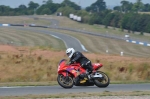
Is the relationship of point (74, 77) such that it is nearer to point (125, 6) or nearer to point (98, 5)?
point (125, 6)

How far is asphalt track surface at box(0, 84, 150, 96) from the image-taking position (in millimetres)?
14897

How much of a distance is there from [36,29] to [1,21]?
6.21 metres

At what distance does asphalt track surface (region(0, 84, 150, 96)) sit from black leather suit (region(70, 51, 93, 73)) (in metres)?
0.68

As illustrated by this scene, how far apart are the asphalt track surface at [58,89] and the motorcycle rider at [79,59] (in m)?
0.67

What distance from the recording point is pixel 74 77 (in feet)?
53.1

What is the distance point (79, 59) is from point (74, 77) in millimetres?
628

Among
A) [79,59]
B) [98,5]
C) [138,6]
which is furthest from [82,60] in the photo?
[98,5]

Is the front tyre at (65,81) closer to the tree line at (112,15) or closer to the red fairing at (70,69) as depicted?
the red fairing at (70,69)

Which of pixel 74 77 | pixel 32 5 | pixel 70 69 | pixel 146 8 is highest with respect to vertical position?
pixel 70 69

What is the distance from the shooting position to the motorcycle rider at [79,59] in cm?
1593

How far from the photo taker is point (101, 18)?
299ft

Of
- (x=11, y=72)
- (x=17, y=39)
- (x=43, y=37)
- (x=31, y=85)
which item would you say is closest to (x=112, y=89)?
(x=31, y=85)

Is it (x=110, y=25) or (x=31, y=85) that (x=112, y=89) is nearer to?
(x=31, y=85)

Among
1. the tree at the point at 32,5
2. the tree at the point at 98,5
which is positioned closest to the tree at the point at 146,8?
the tree at the point at 98,5
